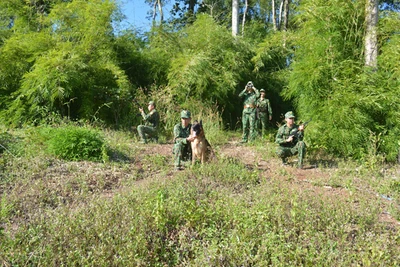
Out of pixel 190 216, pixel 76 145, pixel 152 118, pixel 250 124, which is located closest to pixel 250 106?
pixel 250 124

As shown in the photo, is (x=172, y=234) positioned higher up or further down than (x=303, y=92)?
further down

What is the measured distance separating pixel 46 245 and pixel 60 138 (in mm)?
3200

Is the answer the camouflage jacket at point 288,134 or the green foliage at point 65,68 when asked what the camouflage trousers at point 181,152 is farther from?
the green foliage at point 65,68

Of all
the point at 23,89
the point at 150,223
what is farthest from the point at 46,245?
the point at 23,89

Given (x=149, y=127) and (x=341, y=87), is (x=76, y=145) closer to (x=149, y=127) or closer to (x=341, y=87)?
(x=149, y=127)

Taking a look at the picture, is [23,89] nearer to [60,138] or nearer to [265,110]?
[60,138]

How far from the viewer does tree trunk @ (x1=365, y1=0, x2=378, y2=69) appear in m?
7.10

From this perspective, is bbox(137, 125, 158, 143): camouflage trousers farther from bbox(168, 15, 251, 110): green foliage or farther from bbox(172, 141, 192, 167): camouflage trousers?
bbox(172, 141, 192, 167): camouflage trousers

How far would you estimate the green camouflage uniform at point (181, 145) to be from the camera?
5.89m

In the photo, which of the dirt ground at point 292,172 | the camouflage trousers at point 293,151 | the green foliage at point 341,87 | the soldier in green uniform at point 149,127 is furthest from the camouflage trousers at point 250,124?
the camouflage trousers at point 293,151

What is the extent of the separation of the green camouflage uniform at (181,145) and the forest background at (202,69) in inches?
98.1

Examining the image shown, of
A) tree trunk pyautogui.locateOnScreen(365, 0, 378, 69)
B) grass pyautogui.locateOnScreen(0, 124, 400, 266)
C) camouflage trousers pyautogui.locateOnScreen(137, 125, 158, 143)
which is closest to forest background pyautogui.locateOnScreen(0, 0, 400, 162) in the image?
tree trunk pyautogui.locateOnScreen(365, 0, 378, 69)

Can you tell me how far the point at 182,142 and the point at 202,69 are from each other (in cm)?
386

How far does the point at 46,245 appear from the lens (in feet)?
10.0
